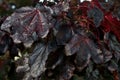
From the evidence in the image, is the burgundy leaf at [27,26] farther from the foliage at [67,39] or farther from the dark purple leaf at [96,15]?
the dark purple leaf at [96,15]

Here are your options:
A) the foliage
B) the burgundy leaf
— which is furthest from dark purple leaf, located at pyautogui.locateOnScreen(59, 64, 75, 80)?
the burgundy leaf

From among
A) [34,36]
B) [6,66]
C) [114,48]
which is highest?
[34,36]

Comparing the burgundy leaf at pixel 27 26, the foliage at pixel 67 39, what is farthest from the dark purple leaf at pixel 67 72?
the burgundy leaf at pixel 27 26

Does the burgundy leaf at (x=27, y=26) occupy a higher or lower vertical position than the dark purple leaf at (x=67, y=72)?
higher

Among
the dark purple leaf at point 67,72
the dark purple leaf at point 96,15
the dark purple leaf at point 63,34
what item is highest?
the dark purple leaf at point 96,15

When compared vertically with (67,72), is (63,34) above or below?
above

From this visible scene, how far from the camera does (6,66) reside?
4.27 feet

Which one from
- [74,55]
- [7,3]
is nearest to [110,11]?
[74,55]

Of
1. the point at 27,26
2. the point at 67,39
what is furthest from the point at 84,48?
the point at 27,26

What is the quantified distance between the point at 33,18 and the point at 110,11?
31cm

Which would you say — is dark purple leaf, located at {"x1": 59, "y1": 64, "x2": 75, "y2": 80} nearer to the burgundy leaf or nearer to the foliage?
the foliage

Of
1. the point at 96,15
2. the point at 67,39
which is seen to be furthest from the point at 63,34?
the point at 96,15

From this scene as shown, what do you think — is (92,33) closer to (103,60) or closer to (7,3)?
(103,60)

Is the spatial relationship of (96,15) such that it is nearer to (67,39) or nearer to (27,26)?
(67,39)
